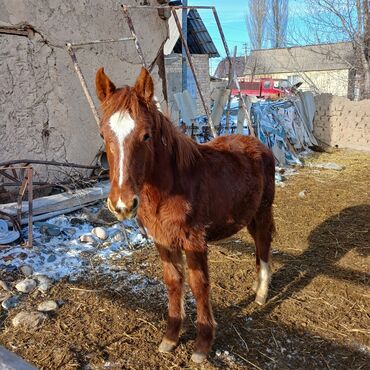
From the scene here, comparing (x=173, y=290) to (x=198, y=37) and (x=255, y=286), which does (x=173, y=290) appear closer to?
(x=255, y=286)

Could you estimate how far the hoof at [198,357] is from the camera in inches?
104

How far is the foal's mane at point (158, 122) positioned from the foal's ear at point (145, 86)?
39 millimetres

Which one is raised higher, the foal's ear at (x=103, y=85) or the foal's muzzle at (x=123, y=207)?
the foal's ear at (x=103, y=85)

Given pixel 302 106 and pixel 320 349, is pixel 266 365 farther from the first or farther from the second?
pixel 302 106

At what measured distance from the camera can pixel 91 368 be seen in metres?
2.59

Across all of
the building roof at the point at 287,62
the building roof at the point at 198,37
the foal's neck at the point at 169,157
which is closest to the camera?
the foal's neck at the point at 169,157

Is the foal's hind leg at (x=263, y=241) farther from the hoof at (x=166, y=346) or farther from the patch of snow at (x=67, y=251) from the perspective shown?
the patch of snow at (x=67, y=251)

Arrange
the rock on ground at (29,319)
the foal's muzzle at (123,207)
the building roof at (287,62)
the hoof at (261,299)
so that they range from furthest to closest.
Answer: the building roof at (287,62), the hoof at (261,299), the rock on ground at (29,319), the foal's muzzle at (123,207)

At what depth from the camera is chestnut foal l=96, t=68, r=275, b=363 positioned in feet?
6.69

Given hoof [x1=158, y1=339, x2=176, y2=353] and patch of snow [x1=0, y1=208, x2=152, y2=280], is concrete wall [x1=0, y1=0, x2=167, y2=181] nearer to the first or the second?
patch of snow [x1=0, y1=208, x2=152, y2=280]

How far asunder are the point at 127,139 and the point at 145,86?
38cm

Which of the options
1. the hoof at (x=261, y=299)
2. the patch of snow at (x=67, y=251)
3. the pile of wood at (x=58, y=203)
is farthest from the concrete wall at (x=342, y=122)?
the hoof at (x=261, y=299)

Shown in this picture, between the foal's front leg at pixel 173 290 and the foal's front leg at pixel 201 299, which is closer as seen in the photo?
the foal's front leg at pixel 201 299

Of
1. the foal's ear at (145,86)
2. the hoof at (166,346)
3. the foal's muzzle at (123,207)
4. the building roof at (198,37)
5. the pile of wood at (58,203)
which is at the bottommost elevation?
the hoof at (166,346)
